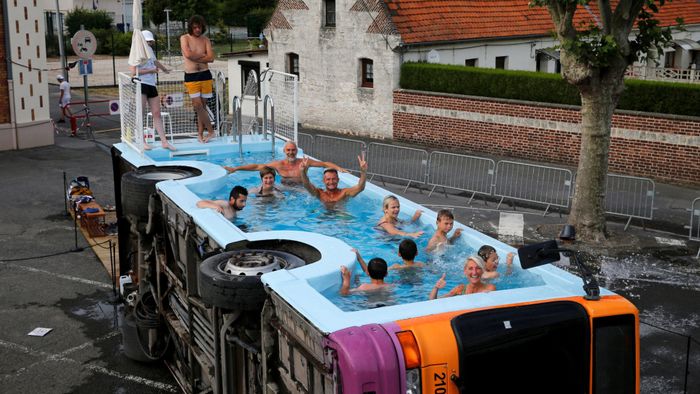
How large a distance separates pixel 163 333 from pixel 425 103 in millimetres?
17067

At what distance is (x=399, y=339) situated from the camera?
5.59 metres

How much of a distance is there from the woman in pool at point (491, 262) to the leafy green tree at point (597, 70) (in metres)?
8.03

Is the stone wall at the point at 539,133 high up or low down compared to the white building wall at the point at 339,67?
down

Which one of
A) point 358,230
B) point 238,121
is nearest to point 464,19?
point 238,121

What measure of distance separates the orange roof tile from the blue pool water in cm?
1389

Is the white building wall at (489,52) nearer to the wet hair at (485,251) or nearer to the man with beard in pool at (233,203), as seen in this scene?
the man with beard in pool at (233,203)

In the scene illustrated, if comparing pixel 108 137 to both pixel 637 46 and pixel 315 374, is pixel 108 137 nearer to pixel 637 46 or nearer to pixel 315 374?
pixel 637 46

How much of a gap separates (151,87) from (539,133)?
43.4 ft

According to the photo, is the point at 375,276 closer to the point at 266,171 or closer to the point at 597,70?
the point at 266,171

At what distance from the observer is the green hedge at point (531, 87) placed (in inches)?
842

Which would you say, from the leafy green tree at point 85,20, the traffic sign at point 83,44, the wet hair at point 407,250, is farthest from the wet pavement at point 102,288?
the leafy green tree at point 85,20

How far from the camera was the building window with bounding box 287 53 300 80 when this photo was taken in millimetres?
30984

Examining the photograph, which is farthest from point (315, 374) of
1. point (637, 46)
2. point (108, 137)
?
point (108, 137)

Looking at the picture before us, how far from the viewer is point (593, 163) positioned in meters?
15.9
